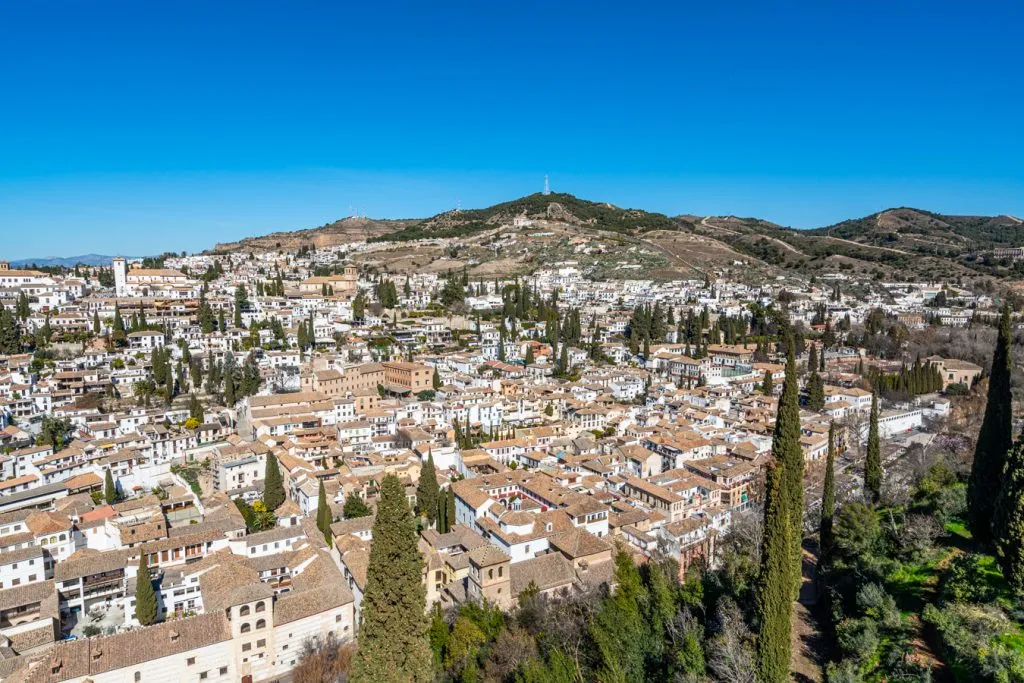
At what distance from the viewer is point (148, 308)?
2130 inches

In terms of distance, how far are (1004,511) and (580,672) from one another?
9123 mm

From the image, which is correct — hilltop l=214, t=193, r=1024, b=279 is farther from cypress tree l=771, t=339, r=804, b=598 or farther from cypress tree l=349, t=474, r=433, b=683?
cypress tree l=349, t=474, r=433, b=683

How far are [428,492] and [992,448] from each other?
17888mm

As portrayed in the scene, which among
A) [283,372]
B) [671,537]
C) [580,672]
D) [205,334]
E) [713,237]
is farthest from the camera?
[713,237]

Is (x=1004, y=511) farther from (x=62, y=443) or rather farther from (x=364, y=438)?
(x=62, y=443)

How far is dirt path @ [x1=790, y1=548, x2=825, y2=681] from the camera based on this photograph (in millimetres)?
14406

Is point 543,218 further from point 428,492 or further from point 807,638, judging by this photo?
point 807,638

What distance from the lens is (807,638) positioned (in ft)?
52.2

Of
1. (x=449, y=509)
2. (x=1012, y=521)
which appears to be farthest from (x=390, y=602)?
(x=1012, y=521)

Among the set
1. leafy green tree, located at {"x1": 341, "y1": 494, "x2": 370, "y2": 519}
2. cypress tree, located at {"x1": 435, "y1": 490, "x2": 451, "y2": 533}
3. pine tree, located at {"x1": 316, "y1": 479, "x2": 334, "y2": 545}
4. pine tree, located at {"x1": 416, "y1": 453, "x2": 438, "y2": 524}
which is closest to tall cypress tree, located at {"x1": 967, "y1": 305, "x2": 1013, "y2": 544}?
cypress tree, located at {"x1": 435, "y1": 490, "x2": 451, "y2": 533}

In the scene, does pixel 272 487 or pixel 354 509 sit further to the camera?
pixel 272 487

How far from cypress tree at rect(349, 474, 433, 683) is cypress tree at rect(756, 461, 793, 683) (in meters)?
7.20

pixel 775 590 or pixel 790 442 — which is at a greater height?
pixel 790 442

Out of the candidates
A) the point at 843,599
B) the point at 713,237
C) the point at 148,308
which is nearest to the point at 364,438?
the point at 843,599
